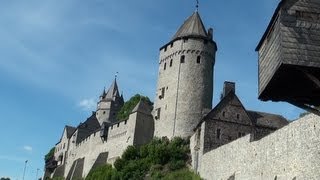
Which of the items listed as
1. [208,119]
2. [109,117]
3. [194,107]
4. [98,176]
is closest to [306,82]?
[208,119]

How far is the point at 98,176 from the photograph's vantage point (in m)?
56.8

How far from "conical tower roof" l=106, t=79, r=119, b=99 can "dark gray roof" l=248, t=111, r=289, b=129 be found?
47033 mm

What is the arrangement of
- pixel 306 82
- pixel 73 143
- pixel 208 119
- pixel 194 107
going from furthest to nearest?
1. pixel 73 143
2. pixel 194 107
3. pixel 208 119
4. pixel 306 82

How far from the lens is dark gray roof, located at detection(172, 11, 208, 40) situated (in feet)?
190

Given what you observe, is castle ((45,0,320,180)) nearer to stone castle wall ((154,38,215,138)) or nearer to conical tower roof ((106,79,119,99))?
stone castle wall ((154,38,215,138))

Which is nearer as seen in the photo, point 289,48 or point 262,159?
point 289,48

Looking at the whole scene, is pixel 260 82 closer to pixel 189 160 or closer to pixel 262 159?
pixel 262 159

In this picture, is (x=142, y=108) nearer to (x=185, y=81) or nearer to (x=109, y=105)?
(x=185, y=81)

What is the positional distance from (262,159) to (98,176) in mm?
28733

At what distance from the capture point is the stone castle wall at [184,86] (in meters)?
53.7

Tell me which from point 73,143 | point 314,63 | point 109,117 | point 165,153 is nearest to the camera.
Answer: point 314,63

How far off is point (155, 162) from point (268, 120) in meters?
10.5

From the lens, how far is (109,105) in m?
92.4

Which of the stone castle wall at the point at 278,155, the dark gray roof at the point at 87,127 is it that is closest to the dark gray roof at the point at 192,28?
the stone castle wall at the point at 278,155
